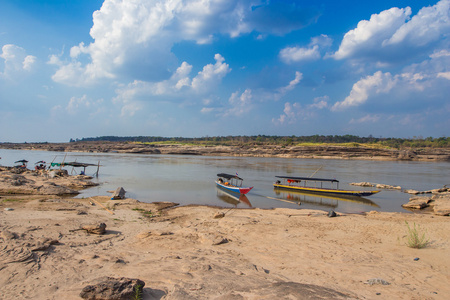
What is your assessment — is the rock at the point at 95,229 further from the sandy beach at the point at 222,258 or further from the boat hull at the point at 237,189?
the boat hull at the point at 237,189

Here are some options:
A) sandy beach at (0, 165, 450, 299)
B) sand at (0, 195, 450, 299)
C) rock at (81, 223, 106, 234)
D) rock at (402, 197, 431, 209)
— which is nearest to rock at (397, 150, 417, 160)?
rock at (402, 197, 431, 209)

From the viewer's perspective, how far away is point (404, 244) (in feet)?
35.2

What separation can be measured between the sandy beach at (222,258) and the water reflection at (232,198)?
850cm

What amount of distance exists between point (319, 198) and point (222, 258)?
2016 cm

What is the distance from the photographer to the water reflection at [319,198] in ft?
78.9

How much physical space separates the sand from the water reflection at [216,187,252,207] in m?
8.60

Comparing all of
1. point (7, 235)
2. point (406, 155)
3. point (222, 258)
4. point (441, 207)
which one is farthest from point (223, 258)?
point (406, 155)

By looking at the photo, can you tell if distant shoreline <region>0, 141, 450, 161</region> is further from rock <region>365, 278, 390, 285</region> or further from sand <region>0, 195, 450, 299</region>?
rock <region>365, 278, 390, 285</region>

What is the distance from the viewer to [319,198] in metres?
26.4

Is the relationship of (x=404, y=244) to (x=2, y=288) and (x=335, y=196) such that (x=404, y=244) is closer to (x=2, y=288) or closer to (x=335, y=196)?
(x=2, y=288)

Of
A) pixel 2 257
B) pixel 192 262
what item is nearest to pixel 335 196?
pixel 192 262

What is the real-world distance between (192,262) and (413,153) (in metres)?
104

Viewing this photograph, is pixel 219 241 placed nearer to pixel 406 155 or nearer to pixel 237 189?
pixel 237 189

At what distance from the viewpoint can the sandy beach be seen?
6387 mm
